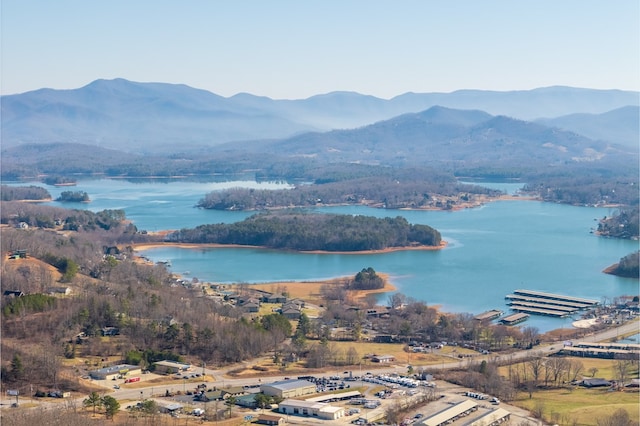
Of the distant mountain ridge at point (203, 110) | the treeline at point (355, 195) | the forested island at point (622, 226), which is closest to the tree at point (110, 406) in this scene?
the forested island at point (622, 226)

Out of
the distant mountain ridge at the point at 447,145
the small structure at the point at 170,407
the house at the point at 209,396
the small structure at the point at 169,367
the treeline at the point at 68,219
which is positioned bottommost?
the house at the point at 209,396

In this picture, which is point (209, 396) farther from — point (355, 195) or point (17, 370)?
point (355, 195)

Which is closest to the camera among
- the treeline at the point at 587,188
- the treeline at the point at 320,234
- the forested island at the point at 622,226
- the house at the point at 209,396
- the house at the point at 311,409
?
the house at the point at 311,409

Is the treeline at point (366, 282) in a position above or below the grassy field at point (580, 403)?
above

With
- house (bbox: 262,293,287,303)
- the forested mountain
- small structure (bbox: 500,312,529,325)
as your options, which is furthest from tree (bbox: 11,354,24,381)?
the forested mountain

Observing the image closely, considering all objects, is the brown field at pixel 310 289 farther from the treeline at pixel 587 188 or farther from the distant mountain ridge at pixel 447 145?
the distant mountain ridge at pixel 447 145

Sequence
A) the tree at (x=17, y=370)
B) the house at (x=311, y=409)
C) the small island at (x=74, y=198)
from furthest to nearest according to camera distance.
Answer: the small island at (x=74, y=198) → the tree at (x=17, y=370) → the house at (x=311, y=409)

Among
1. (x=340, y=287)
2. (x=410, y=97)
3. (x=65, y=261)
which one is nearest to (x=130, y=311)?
(x=65, y=261)

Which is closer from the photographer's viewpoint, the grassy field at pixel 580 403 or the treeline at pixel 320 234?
the grassy field at pixel 580 403
